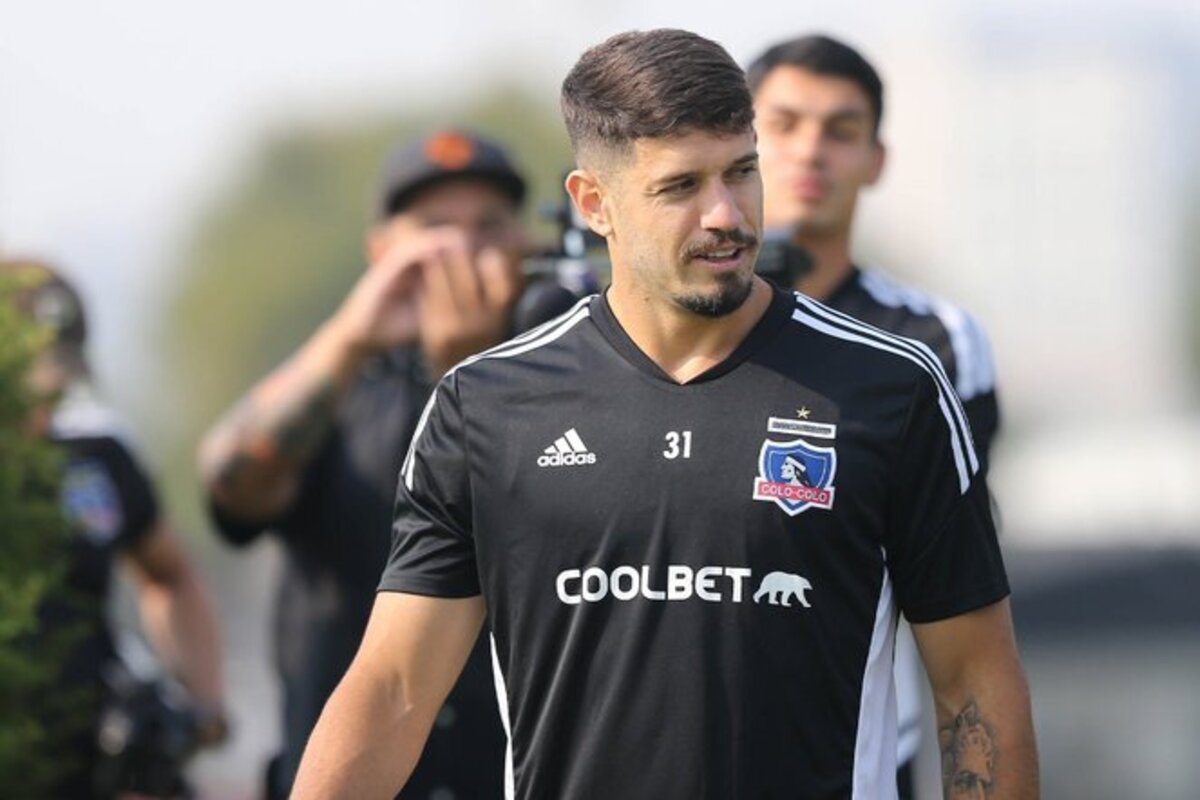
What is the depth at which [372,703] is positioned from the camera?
18.0ft

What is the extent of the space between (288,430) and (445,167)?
0.75 m

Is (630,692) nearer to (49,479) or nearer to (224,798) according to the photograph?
(49,479)

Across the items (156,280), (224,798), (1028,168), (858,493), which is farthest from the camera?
(156,280)

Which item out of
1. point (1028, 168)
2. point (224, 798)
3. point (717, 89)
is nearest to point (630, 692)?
point (717, 89)

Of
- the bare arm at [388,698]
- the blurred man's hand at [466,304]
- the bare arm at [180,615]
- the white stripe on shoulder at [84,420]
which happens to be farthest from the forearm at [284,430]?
the bare arm at [388,698]

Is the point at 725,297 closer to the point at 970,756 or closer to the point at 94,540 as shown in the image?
the point at 970,756

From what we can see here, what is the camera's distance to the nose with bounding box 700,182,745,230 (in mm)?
5233

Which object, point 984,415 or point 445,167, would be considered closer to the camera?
point 984,415

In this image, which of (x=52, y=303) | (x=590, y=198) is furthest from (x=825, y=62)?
(x=52, y=303)

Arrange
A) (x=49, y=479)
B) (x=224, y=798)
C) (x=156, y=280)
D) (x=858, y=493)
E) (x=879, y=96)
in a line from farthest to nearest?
(x=156, y=280) < (x=224, y=798) < (x=49, y=479) < (x=879, y=96) < (x=858, y=493)

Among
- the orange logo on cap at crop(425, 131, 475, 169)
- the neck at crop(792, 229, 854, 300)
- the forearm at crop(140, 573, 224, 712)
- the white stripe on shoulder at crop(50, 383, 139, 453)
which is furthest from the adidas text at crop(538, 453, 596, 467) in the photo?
the forearm at crop(140, 573, 224, 712)

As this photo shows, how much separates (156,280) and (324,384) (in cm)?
6165

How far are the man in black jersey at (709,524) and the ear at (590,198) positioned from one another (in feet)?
0.06

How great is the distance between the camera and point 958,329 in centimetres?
695
